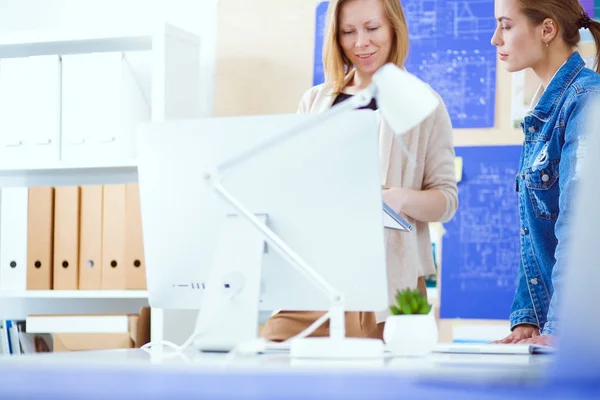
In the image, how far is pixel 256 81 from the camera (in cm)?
318

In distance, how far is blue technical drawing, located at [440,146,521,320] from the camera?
9.41 ft

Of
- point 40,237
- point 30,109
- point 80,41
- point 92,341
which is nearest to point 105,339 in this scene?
point 92,341

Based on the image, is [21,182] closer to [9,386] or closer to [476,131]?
[476,131]

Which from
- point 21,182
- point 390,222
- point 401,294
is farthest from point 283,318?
point 21,182

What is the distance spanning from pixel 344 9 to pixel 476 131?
851 mm

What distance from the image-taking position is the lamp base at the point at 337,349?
1191mm

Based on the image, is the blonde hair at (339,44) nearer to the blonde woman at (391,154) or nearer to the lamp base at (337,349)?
the blonde woman at (391,154)

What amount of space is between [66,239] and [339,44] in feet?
4.19

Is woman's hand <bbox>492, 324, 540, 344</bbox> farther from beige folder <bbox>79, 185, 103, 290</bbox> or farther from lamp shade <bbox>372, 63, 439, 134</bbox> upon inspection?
beige folder <bbox>79, 185, 103, 290</bbox>

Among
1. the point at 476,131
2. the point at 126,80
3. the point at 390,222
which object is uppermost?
the point at 126,80

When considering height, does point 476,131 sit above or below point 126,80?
below

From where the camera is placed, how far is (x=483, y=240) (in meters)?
2.90

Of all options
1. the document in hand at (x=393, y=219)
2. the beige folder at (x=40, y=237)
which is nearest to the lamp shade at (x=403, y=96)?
the document in hand at (x=393, y=219)

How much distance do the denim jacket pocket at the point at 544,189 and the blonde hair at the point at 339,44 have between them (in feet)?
1.60
